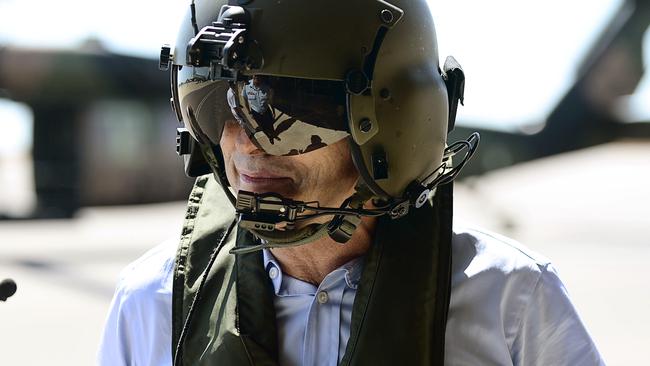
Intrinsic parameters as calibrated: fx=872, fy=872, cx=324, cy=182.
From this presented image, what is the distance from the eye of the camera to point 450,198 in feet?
4.93

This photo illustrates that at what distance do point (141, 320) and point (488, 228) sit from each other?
712 centimetres

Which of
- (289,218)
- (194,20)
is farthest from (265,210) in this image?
(194,20)

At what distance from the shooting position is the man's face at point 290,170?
1317 mm

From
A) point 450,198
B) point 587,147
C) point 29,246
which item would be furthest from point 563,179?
point 450,198

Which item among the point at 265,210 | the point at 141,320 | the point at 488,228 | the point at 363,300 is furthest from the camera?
the point at 488,228

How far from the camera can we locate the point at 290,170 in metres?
1.33

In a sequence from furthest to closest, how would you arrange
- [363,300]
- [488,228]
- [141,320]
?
[488,228] → [141,320] → [363,300]

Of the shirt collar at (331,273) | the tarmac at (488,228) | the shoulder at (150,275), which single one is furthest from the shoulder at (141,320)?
the tarmac at (488,228)

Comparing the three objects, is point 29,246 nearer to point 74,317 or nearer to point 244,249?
point 74,317

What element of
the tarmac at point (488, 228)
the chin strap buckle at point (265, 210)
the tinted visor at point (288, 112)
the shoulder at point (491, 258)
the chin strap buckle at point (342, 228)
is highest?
the tinted visor at point (288, 112)

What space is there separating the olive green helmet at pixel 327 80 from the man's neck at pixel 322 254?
4.0 inches

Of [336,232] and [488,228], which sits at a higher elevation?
[336,232]

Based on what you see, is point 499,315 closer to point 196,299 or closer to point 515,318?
point 515,318

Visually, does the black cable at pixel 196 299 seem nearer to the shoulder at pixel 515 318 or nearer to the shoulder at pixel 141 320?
the shoulder at pixel 141 320
